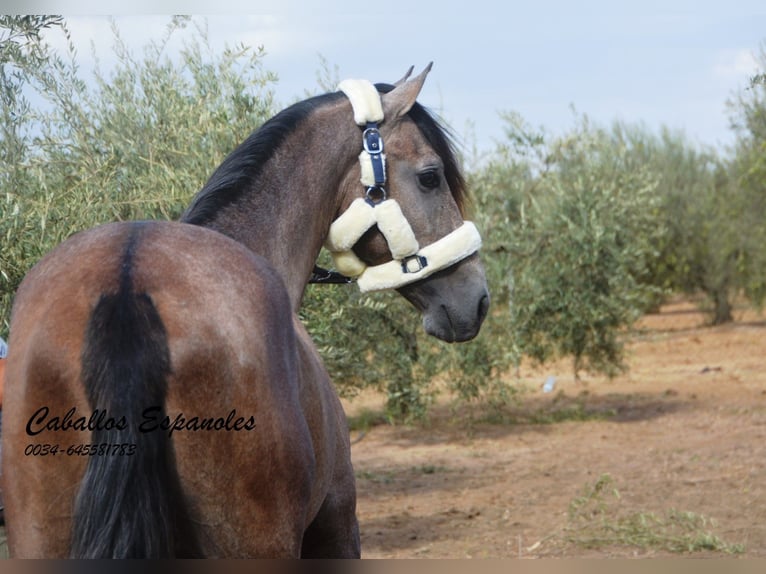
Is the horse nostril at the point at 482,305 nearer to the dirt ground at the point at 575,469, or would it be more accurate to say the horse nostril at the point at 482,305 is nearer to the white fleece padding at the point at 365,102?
the white fleece padding at the point at 365,102

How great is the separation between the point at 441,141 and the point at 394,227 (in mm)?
436

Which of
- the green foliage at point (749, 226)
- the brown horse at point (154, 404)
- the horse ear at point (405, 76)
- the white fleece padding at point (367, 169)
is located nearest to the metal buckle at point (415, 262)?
the white fleece padding at point (367, 169)

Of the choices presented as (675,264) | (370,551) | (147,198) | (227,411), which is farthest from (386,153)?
(675,264)

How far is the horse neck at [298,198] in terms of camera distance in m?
2.96

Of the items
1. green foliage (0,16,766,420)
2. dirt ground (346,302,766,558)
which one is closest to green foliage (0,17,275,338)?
green foliage (0,16,766,420)

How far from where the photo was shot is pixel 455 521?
7.71 m

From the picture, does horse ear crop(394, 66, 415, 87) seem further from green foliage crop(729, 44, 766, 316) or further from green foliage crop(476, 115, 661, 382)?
green foliage crop(729, 44, 766, 316)

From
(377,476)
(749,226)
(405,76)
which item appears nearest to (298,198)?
(405,76)

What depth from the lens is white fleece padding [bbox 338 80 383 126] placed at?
10.7 feet

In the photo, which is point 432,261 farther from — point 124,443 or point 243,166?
point 124,443

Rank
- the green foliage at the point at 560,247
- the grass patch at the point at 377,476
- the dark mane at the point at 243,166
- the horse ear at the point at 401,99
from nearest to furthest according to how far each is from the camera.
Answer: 1. the dark mane at the point at 243,166
2. the horse ear at the point at 401,99
3. the grass patch at the point at 377,476
4. the green foliage at the point at 560,247

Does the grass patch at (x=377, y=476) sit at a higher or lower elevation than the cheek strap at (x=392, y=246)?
lower

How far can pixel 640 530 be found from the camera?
261 inches

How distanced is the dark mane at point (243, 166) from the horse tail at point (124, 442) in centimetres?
84
